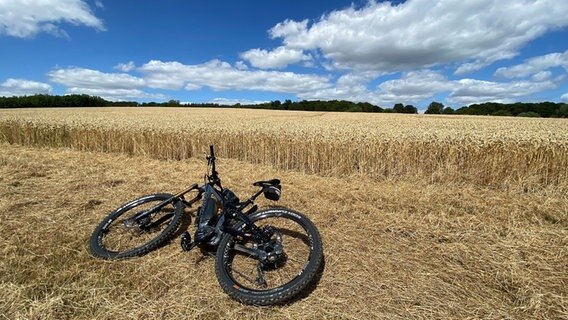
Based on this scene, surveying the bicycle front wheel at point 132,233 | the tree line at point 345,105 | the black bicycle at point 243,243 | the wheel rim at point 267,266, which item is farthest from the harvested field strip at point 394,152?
the tree line at point 345,105

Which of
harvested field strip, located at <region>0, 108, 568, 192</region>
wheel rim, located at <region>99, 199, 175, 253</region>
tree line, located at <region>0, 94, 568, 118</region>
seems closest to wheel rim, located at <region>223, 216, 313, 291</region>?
wheel rim, located at <region>99, 199, 175, 253</region>

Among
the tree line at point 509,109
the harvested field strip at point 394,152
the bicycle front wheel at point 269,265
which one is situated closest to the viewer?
the bicycle front wheel at point 269,265

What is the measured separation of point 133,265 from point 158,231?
3.36ft

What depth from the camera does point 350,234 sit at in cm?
441

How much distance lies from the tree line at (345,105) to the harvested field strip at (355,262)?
199 ft

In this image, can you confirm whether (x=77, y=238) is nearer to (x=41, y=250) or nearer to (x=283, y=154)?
(x=41, y=250)

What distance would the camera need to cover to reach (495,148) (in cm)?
718

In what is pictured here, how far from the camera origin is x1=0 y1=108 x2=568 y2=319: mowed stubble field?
286 centimetres

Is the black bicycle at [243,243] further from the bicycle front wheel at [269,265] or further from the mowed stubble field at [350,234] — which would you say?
the mowed stubble field at [350,234]

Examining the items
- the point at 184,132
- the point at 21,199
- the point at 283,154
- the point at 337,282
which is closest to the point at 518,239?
the point at 337,282

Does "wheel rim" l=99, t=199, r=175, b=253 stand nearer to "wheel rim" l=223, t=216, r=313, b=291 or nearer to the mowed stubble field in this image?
the mowed stubble field

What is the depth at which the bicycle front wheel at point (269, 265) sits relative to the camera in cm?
280

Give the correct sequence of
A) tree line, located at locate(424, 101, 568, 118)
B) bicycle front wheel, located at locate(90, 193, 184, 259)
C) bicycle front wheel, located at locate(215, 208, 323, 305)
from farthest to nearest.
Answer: tree line, located at locate(424, 101, 568, 118) < bicycle front wheel, located at locate(90, 193, 184, 259) < bicycle front wheel, located at locate(215, 208, 323, 305)

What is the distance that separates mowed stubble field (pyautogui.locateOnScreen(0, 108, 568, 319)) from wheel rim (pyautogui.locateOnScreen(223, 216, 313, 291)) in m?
→ 0.30
